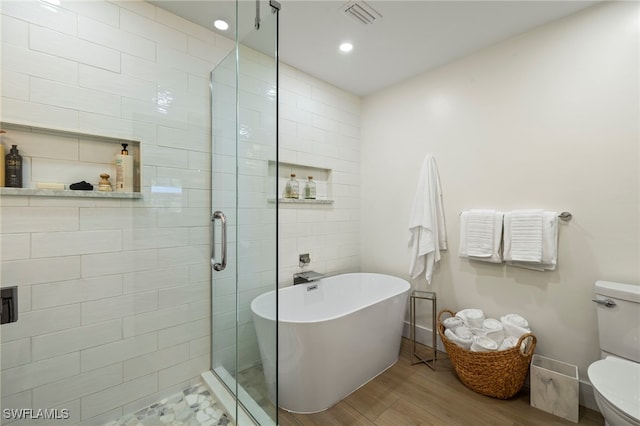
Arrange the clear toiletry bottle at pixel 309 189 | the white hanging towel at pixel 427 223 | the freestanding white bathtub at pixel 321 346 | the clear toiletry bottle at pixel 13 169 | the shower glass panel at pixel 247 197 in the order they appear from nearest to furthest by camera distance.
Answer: the clear toiletry bottle at pixel 13 169 < the shower glass panel at pixel 247 197 < the freestanding white bathtub at pixel 321 346 < the white hanging towel at pixel 427 223 < the clear toiletry bottle at pixel 309 189

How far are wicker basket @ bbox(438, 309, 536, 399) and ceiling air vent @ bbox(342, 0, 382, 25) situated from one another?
244 cm

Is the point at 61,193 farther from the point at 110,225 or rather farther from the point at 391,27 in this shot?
the point at 391,27

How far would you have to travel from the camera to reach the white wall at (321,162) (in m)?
2.57

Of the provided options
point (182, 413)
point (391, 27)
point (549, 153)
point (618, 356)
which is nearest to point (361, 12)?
point (391, 27)

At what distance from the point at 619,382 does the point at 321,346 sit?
1.52m

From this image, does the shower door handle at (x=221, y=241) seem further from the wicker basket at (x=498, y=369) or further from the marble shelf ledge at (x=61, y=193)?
the wicker basket at (x=498, y=369)

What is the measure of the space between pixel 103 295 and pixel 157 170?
84 centimetres

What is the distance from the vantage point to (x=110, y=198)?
163 cm

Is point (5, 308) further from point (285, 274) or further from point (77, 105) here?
point (285, 274)

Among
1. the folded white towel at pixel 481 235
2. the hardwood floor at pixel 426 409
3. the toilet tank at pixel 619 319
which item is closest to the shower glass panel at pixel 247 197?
the hardwood floor at pixel 426 409

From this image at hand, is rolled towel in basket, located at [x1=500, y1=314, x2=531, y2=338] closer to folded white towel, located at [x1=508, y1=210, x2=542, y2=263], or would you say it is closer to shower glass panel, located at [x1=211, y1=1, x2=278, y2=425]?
folded white towel, located at [x1=508, y1=210, x2=542, y2=263]

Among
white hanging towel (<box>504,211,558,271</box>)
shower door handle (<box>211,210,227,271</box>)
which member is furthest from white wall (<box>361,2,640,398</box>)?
shower door handle (<box>211,210,227,271</box>)

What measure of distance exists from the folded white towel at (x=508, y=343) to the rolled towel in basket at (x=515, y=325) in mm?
43

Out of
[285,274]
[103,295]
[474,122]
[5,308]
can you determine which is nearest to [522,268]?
[474,122]
